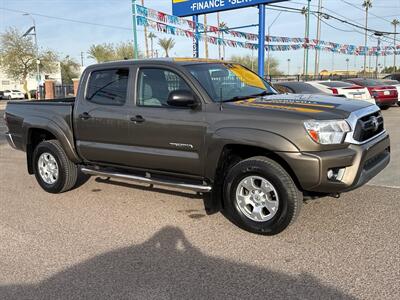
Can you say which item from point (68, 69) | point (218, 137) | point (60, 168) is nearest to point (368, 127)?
point (218, 137)

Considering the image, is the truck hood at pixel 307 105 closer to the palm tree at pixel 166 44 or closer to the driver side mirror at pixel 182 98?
the driver side mirror at pixel 182 98

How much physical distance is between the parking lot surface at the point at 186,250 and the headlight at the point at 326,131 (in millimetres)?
1011

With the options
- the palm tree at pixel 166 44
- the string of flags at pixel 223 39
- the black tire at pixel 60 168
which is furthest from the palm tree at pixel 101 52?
the black tire at pixel 60 168

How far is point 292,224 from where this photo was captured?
4.54 m

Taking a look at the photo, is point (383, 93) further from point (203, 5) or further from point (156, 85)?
point (156, 85)

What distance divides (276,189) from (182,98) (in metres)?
1.39

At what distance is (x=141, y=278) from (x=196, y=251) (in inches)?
27.6

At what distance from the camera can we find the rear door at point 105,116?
530 cm

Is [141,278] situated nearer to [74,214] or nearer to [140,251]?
[140,251]

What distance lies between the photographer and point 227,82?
16.9 ft

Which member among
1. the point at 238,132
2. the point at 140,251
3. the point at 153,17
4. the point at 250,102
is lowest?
the point at 140,251

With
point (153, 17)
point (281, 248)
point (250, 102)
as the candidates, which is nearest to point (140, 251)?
point (281, 248)

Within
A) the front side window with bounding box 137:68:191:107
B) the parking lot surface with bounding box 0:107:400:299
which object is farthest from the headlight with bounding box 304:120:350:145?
the front side window with bounding box 137:68:191:107

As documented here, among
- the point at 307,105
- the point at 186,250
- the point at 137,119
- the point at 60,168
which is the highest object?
the point at 307,105
